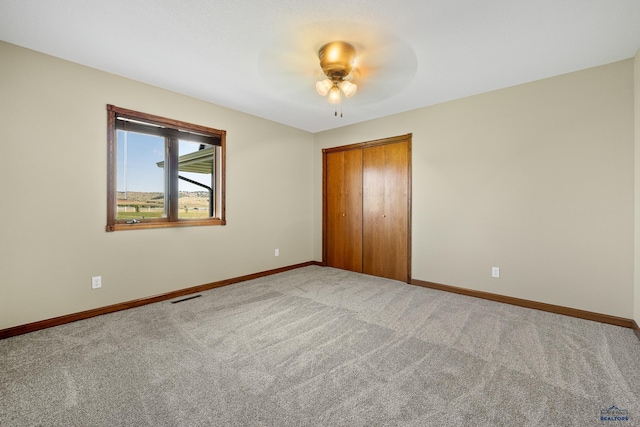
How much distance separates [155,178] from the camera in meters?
3.28

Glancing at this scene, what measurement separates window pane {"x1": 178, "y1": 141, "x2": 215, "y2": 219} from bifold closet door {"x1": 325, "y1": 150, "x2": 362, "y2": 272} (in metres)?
2.08

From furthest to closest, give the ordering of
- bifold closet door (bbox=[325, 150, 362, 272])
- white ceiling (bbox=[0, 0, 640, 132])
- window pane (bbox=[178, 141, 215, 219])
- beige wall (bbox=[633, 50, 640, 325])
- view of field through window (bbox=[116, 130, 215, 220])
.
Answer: bifold closet door (bbox=[325, 150, 362, 272]) → window pane (bbox=[178, 141, 215, 219]) → view of field through window (bbox=[116, 130, 215, 220]) → beige wall (bbox=[633, 50, 640, 325]) → white ceiling (bbox=[0, 0, 640, 132])

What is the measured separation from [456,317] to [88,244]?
150 inches

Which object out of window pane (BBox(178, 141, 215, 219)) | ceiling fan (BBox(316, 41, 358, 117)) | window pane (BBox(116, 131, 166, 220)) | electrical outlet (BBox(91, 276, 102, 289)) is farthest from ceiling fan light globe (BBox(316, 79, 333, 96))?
electrical outlet (BBox(91, 276, 102, 289))

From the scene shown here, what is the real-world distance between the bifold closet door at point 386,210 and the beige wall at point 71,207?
2180 mm

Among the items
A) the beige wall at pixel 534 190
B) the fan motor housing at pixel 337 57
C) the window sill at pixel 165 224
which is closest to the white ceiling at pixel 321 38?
the fan motor housing at pixel 337 57

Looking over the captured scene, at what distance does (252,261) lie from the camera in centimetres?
418

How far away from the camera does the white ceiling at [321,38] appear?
6.24 ft

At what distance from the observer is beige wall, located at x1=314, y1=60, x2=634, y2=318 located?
2.59 meters

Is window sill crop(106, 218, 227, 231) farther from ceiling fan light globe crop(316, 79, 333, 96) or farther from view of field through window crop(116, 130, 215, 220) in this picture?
ceiling fan light globe crop(316, 79, 333, 96)

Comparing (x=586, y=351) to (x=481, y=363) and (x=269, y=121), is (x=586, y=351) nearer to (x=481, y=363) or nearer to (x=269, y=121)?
(x=481, y=363)

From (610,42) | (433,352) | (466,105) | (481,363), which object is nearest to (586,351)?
(481,363)

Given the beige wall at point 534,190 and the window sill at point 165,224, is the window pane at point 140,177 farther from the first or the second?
the beige wall at point 534,190

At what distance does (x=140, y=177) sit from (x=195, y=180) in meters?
0.65
